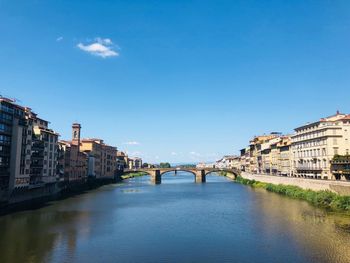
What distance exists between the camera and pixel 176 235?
40125 millimetres

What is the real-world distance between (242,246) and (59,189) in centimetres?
6595

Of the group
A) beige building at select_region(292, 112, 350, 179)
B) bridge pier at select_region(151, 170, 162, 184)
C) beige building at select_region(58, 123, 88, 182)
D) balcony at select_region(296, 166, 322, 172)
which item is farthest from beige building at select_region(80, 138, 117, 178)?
beige building at select_region(292, 112, 350, 179)

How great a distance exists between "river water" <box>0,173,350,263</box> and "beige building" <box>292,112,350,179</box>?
18544 millimetres

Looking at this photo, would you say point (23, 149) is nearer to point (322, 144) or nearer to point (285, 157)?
point (322, 144)

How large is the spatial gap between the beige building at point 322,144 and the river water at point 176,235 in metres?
18.5

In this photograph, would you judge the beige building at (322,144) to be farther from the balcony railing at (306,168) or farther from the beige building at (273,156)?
the beige building at (273,156)

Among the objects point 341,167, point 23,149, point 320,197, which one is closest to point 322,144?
point 341,167

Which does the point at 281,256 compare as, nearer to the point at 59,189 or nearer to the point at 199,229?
the point at 199,229

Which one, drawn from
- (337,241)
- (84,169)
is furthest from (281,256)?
(84,169)

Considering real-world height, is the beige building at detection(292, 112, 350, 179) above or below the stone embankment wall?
above

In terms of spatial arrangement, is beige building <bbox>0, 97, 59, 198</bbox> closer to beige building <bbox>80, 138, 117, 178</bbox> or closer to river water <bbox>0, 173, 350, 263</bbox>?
river water <bbox>0, 173, 350, 263</bbox>

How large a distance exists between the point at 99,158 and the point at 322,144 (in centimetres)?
8640

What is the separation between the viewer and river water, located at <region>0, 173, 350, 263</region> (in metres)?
31.3

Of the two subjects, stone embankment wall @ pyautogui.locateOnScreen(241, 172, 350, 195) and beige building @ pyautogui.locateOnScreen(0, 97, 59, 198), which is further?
beige building @ pyautogui.locateOnScreen(0, 97, 59, 198)
